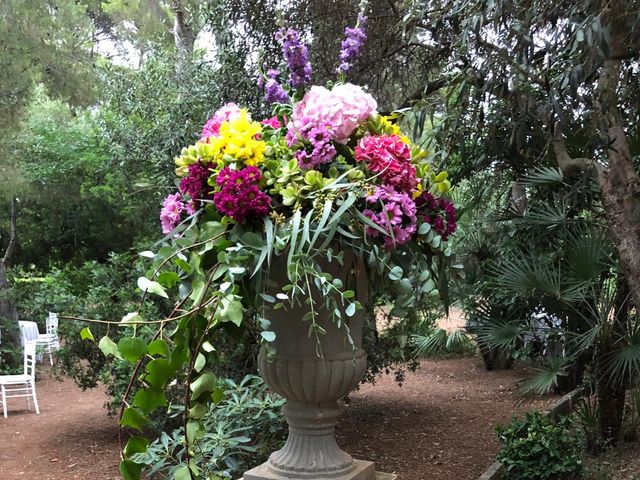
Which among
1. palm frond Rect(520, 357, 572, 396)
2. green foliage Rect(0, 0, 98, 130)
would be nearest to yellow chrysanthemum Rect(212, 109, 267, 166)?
palm frond Rect(520, 357, 572, 396)

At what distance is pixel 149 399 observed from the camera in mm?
1503

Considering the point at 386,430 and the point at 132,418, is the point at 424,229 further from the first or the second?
the point at 386,430

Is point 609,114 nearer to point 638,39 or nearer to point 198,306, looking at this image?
point 638,39

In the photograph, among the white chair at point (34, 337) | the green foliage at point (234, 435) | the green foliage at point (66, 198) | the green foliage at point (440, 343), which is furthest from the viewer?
the green foliage at point (66, 198)

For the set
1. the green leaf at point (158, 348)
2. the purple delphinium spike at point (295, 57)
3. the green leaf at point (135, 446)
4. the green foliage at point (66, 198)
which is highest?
the green foliage at point (66, 198)

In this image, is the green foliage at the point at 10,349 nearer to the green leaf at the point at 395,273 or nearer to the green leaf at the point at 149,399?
the green leaf at the point at 149,399

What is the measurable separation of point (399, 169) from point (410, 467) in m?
4.62

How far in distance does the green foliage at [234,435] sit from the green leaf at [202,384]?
1398 millimetres

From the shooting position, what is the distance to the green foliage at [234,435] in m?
3.05

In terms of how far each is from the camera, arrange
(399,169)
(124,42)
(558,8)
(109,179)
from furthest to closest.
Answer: (124,42) → (109,179) → (558,8) → (399,169)

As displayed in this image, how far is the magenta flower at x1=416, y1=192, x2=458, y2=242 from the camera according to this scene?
1.84 meters

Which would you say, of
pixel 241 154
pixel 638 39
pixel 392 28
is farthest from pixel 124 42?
pixel 241 154

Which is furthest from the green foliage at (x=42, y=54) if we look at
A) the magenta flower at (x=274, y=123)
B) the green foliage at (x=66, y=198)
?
the magenta flower at (x=274, y=123)

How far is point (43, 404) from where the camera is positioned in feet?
29.6
